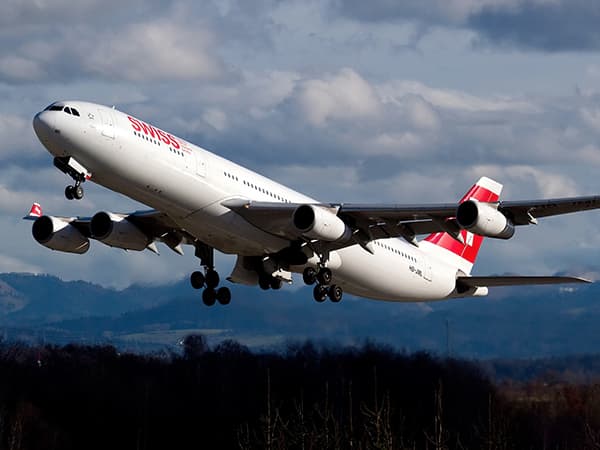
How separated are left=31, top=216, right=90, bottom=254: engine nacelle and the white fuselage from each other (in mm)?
6360

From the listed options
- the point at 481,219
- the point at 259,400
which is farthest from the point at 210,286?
the point at 481,219

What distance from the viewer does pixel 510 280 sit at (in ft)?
165

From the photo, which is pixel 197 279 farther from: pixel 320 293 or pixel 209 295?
pixel 320 293

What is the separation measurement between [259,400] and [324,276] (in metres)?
14.1

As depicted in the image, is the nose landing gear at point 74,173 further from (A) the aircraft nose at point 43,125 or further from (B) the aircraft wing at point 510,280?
(B) the aircraft wing at point 510,280

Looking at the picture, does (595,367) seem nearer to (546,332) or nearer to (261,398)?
(261,398)

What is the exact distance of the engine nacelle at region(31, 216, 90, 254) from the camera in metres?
48.0

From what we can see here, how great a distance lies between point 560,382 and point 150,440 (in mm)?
17936

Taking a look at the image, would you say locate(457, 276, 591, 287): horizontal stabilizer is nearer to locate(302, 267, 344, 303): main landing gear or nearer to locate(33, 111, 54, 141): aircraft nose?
locate(302, 267, 344, 303): main landing gear

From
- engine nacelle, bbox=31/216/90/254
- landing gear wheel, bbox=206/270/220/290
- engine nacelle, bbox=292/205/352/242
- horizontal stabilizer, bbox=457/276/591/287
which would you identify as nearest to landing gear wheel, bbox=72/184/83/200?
engine nacelle, bbox=292/205/352/242

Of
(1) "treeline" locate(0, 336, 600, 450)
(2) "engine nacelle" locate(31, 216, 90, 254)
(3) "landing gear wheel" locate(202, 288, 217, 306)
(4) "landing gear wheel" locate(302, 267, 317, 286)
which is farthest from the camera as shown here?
(1) "treeline" locate(0, 336, 600, 450)

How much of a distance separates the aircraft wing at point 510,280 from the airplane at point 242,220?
75mm

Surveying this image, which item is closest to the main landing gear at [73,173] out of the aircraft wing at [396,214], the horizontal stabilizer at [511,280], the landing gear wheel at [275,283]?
the aircraft wing at [396,214]

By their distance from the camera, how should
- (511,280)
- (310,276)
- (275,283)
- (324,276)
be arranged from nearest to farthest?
(324,276), (310,276), (275,283), (511,280)
